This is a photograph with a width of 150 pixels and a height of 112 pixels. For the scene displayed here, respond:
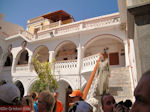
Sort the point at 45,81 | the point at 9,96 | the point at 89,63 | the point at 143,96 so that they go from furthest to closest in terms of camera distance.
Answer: the point at 45,81
the point at 89,63
the point at 9,96
the point at 143,96

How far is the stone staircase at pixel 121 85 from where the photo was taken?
498 cm

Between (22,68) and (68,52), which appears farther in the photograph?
(68,52)

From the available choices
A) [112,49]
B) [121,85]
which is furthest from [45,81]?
[112,49]

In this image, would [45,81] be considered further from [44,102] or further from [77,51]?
[44,102]

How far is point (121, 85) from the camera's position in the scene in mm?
6270

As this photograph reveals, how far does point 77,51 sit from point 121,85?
5.73 metres

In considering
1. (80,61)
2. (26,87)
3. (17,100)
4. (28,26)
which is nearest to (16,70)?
(26,87)

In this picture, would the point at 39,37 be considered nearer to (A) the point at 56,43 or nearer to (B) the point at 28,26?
(A) the point at 56,43

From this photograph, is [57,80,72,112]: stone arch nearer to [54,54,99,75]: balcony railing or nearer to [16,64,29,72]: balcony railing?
[54,54,99,75]: balcony railing

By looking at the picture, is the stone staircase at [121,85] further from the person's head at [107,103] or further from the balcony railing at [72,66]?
the person's head at [107,103]

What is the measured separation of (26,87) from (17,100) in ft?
40.9

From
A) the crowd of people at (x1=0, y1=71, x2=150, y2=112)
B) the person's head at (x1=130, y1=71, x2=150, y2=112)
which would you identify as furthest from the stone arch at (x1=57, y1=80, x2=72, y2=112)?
the person's head at (x1=130, y1=71, x2=150, y2=112)

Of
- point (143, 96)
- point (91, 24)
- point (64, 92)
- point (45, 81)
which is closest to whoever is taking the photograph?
point (143, 96)

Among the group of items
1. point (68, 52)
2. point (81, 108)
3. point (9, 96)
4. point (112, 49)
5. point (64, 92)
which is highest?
point (112, 49)
